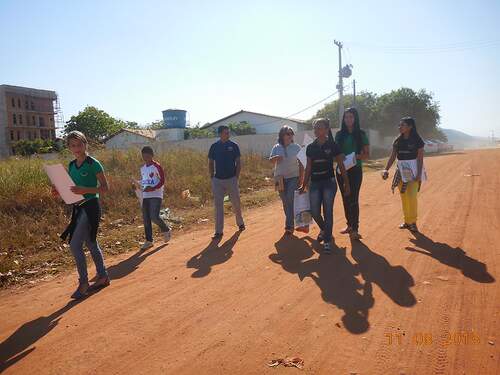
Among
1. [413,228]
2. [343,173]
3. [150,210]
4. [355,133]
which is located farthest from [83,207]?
[413,228]

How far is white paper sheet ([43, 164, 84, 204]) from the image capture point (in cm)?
473

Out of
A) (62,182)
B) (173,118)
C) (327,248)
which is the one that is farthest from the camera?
(173,118)

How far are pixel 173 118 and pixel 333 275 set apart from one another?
46.8 metres

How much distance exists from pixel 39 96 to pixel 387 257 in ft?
239

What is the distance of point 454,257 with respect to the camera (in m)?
5.48

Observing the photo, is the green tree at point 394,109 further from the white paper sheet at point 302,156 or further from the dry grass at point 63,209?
the white paper sheet at point 302,156

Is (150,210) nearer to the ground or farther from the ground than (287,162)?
nearer to the ground

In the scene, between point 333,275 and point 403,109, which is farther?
point 403,109

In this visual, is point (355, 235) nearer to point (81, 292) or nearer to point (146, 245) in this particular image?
point (146, 245)

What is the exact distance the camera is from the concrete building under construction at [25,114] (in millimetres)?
61031

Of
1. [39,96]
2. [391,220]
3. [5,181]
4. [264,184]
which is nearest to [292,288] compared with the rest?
[391,220]

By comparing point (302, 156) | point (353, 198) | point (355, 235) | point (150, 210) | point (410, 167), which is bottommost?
point (355, 235)

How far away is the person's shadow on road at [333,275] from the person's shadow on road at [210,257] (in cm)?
75
